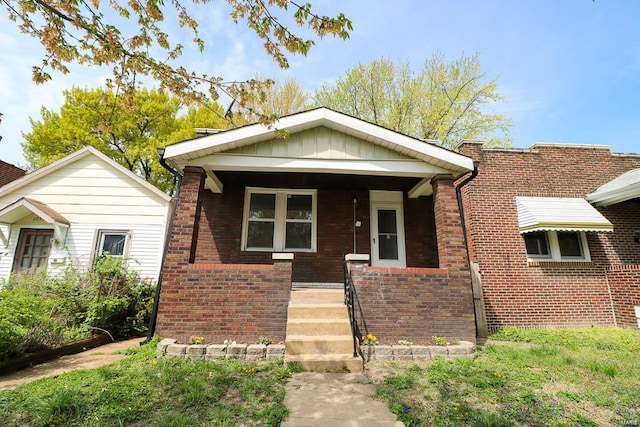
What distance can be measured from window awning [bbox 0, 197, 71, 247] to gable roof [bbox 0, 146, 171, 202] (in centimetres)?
80

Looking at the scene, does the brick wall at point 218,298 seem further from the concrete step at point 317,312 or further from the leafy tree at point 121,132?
the leafy tree at point 121,132

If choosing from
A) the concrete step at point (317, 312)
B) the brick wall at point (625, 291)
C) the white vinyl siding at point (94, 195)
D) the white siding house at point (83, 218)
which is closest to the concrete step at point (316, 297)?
the concrete step at point (317, 312)

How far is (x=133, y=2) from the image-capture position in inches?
137

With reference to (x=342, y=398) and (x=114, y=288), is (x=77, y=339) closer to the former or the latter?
(x=114, y=288)

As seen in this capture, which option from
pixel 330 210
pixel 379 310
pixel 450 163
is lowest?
pixel 379 310

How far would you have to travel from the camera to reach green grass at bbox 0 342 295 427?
2760mm

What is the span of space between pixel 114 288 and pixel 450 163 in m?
7.69

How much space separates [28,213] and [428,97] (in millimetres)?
18212

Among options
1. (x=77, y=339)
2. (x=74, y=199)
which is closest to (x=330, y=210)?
(x=77, y=339)

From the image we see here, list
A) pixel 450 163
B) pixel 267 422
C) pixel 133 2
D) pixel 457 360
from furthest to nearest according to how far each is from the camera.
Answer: pixel 450 163
pixel 457 360
pixel 133 2
pixel 267 422

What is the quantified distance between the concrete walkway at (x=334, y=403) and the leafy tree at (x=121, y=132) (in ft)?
47.6

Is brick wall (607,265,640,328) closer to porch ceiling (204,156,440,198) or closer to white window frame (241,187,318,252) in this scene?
porch ceiling (204,156,440,198)

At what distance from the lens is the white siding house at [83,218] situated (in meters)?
8.09

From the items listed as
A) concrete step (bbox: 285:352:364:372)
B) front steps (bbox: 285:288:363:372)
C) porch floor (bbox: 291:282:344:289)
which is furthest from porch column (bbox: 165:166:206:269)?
concrete step (bbox: 285:352:364:372)
